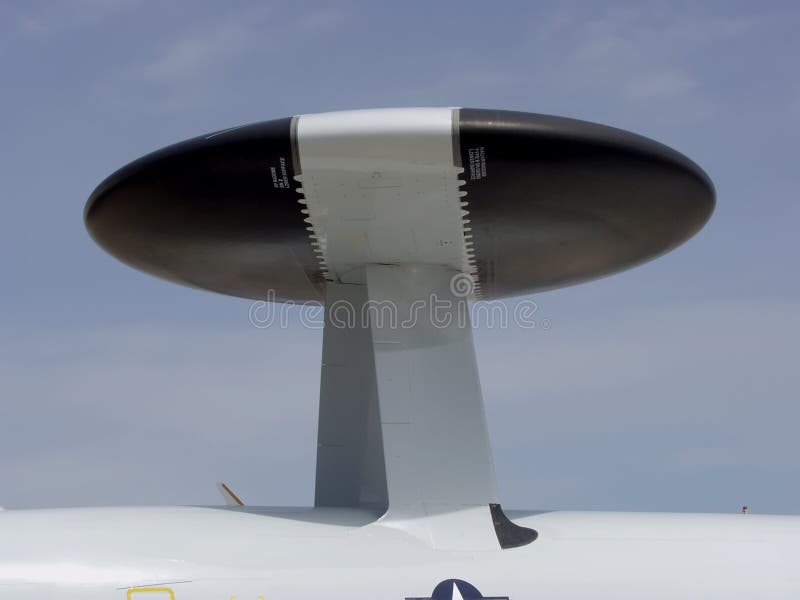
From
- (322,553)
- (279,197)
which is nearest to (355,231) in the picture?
(279,197)

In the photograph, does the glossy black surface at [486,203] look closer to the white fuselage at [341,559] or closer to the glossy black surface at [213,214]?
the glossy black surface at [213,214]

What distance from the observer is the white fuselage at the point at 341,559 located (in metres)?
9.62

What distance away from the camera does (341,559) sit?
9.88 m

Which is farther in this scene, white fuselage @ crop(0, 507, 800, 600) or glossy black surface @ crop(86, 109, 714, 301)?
glossy black surface @ crop(86, 109, 714, 301)

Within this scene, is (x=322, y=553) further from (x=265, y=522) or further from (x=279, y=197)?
(x=279, y=197)

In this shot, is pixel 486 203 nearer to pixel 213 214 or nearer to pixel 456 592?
pixel 213 214

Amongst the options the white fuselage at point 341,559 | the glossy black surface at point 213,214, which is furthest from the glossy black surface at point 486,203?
the white fuselage at point 341,559

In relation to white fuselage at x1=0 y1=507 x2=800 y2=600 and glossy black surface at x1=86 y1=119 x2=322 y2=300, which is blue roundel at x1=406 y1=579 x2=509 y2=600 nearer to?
white fuselage at x1=0 y1=507 x2=800 y2=600

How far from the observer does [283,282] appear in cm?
1317

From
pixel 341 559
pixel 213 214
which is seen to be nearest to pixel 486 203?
→ pixel 213 214

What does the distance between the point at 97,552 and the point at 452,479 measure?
3.23 metres

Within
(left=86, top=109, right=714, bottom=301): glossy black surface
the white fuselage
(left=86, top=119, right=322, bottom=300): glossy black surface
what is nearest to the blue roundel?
the white fuselage

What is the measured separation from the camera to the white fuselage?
9625 millimetres

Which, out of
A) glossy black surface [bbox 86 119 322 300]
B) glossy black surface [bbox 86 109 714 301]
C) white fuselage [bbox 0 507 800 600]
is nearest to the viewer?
white fuselage [bbox 0 507 800 600]
